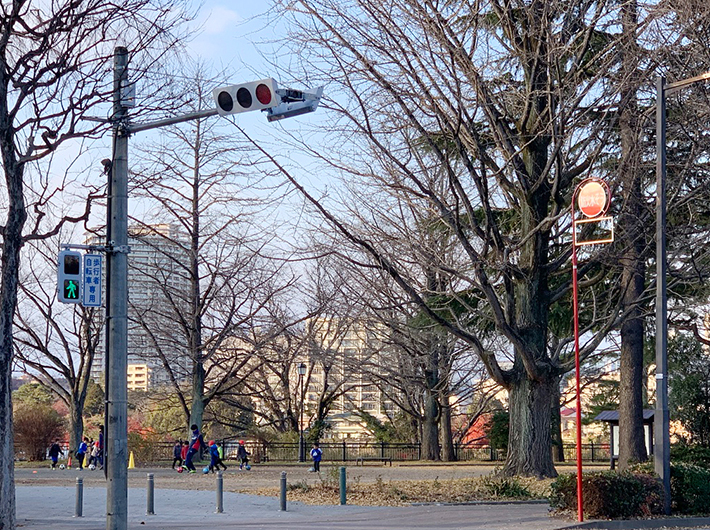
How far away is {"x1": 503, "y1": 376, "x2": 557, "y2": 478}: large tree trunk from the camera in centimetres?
2308

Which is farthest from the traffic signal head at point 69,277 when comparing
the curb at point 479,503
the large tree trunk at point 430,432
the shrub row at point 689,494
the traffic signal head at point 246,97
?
the large tree trunk at point 430,432

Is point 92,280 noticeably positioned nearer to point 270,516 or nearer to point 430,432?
point 270,516

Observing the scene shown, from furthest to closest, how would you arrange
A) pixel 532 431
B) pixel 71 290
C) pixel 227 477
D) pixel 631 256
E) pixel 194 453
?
pixel 194 453
pixel 227 477
pixel 532 431
pixel 631 256
pixel 71 290

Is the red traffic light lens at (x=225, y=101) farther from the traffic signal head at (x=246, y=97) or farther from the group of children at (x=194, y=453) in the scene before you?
the group of children at (x=194, y=453)

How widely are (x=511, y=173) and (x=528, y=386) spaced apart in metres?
5.53

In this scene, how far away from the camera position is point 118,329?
1261cm

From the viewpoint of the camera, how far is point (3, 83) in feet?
48.7

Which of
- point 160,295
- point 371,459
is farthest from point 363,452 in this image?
point 160,295

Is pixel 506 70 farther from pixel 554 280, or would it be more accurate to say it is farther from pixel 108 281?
pixel 108 281

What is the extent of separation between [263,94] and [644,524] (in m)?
10.1

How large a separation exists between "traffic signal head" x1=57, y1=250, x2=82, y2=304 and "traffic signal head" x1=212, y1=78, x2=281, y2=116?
2785 mm

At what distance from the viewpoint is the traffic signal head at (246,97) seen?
11.8 metres

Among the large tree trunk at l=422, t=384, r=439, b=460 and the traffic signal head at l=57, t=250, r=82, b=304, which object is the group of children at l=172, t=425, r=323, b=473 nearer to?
the large tree trunk at l=422, t=384, r=439, b=460

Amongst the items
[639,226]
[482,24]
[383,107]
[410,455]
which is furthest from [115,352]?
[410,455]
